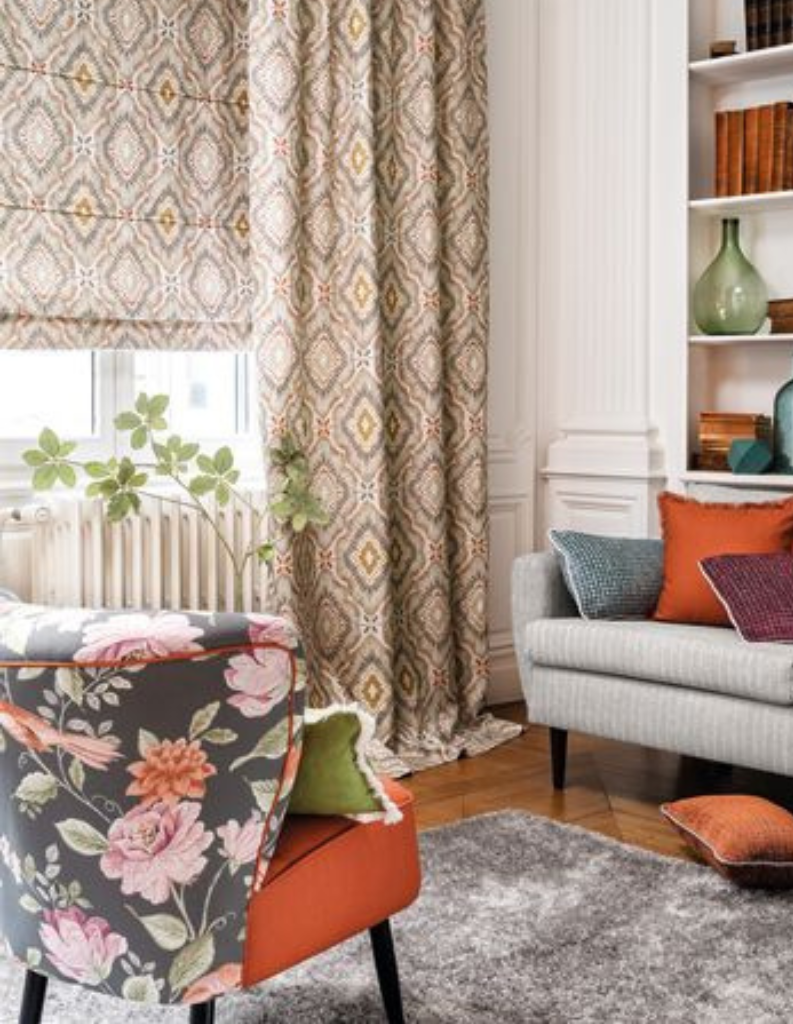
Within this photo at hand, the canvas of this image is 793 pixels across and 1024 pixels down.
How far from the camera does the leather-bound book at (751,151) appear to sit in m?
4.33

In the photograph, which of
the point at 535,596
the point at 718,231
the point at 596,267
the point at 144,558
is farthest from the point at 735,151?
the point at 144,558

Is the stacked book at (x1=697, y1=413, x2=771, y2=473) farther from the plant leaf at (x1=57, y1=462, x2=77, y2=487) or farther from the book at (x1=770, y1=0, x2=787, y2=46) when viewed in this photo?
the plant leaf at (x1=57, y1=462, x2=77, y2=487)

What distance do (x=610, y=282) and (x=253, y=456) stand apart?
137cm

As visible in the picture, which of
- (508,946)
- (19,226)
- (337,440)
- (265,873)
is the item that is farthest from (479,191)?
(265,873)

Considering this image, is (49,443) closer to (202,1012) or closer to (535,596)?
(535,596)

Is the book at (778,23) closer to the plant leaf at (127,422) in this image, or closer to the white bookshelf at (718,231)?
the white bookshelf at (718,231)

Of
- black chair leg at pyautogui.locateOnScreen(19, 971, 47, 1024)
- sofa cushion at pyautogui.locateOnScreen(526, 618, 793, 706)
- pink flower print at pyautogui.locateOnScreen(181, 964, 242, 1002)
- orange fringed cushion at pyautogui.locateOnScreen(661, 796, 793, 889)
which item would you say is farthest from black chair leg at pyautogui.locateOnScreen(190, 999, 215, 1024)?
sofa cushion at pyautogui.locateOnScreen(526, 618, 793, 706)

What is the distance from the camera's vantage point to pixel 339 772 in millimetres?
2033

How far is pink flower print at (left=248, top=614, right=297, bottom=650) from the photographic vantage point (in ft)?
5.81

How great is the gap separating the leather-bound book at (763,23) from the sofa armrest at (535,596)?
1.78 metres

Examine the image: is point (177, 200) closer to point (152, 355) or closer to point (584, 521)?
point (152, 355)

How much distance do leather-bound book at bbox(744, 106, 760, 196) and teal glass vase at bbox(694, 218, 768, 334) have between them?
0.43 ft

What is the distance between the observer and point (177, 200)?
4.11m

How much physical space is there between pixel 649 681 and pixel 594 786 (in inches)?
18.0
